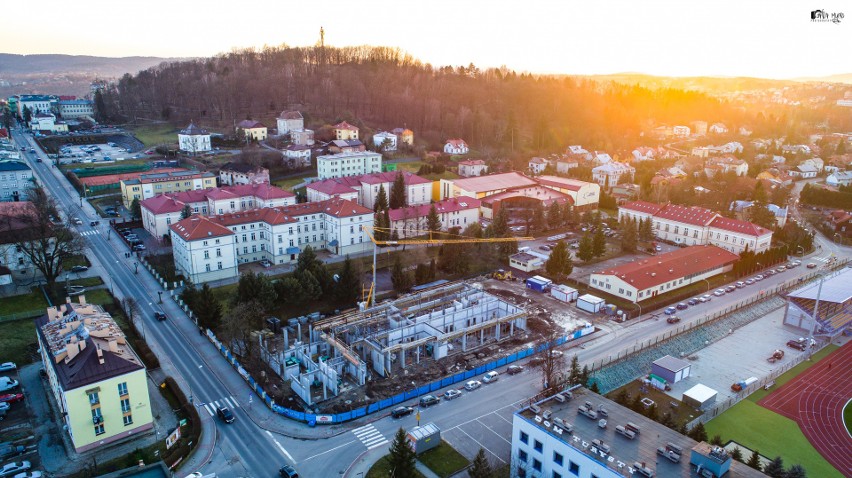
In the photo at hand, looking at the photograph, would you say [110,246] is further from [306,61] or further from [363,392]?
[306,61]

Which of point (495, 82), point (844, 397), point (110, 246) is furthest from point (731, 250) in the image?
point (495, 82)

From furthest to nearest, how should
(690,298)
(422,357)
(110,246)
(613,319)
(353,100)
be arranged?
(353,100) < (110,246) < (690,298) < (613,319) < (422,357)

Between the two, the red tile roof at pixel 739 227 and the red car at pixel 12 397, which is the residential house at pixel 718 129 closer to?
the red tile roof at pixel 739 227

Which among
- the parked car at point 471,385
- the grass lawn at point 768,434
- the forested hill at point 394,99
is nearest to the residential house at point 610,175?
the forested hill at point 394,99

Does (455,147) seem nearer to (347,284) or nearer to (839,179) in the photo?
(347,284)

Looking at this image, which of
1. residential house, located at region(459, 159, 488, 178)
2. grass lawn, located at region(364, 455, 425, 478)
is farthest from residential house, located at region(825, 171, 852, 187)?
grass lawn, located at region(364, 455, 425, 478)

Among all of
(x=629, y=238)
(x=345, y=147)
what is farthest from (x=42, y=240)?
(x=629, y=238)
